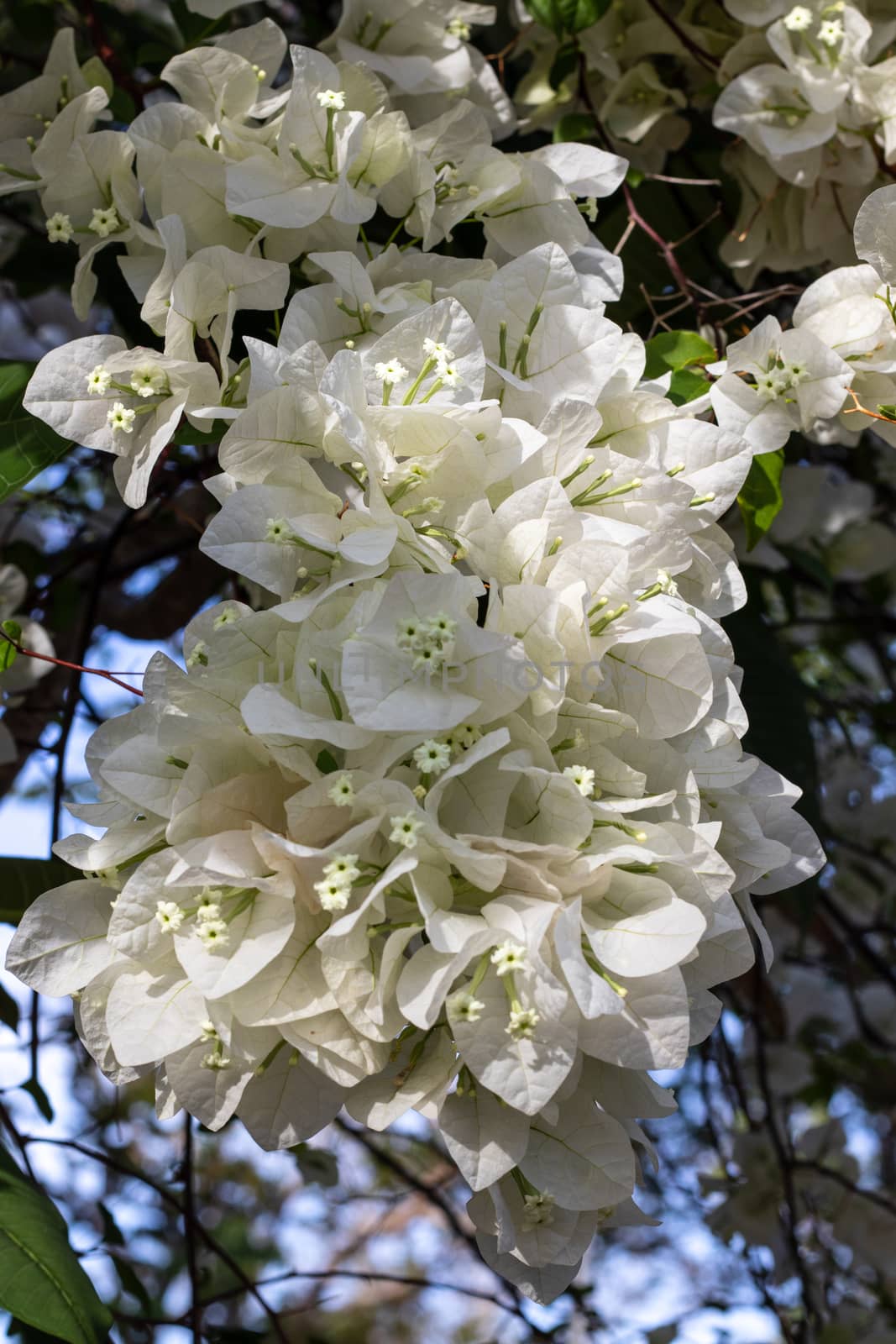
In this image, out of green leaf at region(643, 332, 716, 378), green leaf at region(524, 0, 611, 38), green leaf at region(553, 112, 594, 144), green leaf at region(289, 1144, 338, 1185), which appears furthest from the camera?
green leaf at region(289, 1144, 338, 1185)

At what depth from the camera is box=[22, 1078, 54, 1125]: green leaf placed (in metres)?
1.17

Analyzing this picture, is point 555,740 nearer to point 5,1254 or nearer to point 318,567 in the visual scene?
point 318,567

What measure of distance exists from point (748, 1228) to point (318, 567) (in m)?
1.58

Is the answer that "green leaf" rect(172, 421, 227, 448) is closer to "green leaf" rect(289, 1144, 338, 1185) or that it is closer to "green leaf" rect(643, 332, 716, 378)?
"green leaf" rect(643, 332, 716, 378)

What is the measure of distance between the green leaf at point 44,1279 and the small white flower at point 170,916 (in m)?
0.23

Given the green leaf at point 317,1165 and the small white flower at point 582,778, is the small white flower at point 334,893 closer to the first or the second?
the small white flower at point 582,778

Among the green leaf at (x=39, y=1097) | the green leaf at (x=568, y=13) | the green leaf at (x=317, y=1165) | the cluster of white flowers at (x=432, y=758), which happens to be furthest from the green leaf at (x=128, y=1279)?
the green leaf at (x=568, y=13)

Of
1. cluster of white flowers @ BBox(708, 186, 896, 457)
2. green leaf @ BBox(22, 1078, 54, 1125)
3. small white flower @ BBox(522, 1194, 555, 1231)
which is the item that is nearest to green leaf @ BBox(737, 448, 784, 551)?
cluster of white flowers @ BBox(708, 186, 896, 457)

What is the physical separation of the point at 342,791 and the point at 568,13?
0.83 meters

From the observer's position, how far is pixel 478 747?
25.9 inches

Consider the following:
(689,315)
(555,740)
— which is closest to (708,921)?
(555,740)

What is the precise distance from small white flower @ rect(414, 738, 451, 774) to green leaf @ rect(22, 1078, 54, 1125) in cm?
72

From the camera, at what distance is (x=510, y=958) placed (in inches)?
25.4

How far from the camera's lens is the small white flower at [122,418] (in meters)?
0.84
